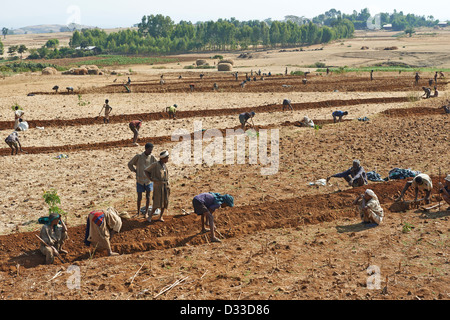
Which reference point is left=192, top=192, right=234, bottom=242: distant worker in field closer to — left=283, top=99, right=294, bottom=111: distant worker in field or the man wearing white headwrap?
the man wearing white headwrap

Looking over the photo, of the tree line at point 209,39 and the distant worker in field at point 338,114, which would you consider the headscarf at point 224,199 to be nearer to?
the distant worker in field at point 338,114

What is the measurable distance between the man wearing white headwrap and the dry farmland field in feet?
0.84

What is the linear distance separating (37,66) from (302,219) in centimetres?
6320

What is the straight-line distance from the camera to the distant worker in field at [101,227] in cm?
845

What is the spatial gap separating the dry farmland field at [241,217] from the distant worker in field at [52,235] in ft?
0.82

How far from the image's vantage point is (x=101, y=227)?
8555mm

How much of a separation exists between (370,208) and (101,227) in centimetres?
573

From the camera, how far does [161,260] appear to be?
8.55 metres

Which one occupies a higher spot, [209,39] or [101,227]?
[209,39]

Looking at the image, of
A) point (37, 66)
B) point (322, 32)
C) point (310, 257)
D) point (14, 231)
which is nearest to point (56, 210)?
point (14, 231)

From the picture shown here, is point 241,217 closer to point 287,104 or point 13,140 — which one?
point 13,140

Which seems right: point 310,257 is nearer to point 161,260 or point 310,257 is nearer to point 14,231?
point 161,260

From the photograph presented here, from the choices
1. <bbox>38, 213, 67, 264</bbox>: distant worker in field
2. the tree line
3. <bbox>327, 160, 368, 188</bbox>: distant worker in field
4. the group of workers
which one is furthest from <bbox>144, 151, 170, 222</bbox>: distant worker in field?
the tree line

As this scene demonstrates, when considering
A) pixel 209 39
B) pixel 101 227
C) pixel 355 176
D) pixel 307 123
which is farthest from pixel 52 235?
pixel 209 39
